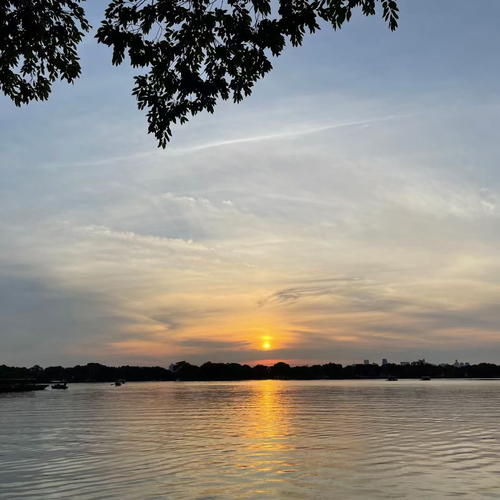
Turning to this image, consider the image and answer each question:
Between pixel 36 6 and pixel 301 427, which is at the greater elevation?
pixel 36 6

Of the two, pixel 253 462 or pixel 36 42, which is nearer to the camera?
pixel 36 42

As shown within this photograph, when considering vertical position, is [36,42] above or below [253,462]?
above

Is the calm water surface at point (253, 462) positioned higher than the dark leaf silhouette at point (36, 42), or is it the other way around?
the dark leaf silhouette at point (36, 42)

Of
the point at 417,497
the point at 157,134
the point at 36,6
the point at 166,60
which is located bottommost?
the point at 417,497

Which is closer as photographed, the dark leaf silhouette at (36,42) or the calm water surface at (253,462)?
the dark leaf silhouette at (36,42)

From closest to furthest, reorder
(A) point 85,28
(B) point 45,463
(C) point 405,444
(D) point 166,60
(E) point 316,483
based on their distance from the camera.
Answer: (D) point 166,60 < (A) point 85,28 < (E) point 316,483 < (B) point 45,463 < (C) point 405,444

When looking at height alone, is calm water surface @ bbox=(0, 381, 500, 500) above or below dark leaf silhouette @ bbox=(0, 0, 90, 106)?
below

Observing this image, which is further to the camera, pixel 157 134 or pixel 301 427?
pixel 301 427

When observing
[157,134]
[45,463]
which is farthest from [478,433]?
[157,134]

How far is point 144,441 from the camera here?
43344 mm

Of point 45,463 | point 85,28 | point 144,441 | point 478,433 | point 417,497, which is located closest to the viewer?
point 85,28

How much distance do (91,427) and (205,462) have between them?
94.3ft

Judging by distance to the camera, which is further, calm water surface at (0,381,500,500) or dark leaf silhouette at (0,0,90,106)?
calm water surface at (0,381,500,500)

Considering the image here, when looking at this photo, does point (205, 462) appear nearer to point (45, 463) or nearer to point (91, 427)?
point (45, 463)
